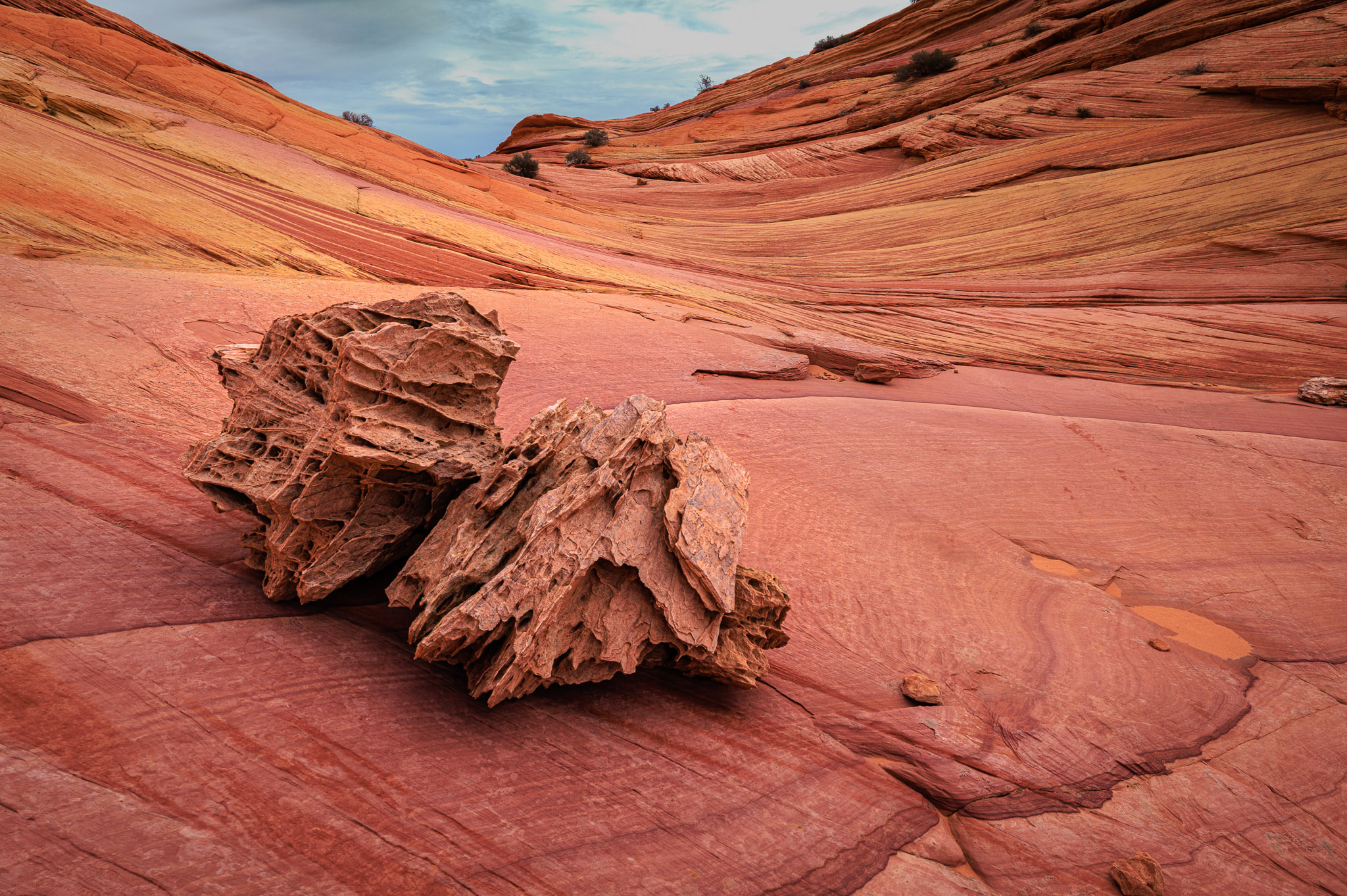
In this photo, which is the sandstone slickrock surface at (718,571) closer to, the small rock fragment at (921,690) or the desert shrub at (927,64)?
the small rock fragment at (921,690)

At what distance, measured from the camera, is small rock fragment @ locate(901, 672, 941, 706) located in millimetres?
3895

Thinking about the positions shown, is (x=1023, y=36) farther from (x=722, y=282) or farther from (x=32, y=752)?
(x=32, y=752)

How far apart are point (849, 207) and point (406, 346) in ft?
73.9

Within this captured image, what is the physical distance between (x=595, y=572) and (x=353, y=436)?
58.5 inches

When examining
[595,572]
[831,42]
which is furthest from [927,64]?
[595,572]

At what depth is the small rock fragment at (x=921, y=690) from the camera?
12.8 ft

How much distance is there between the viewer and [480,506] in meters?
3.79

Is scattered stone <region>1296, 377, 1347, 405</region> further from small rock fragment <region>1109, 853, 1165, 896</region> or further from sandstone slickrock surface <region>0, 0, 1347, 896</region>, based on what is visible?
small rock fragment <region>1109, 853, 1165, 896</region>

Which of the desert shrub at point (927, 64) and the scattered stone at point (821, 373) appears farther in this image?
the desert shrub at point (927, 64)

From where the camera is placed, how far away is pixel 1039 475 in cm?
716

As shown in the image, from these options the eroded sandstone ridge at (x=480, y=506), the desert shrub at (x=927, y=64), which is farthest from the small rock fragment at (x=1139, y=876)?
the desert shrub at (x=927, y=64)

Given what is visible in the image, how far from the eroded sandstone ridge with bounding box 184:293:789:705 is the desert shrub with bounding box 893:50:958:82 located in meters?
32.3

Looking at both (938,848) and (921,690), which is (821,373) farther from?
(938,848)

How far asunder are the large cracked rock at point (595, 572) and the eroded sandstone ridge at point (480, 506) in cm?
1
